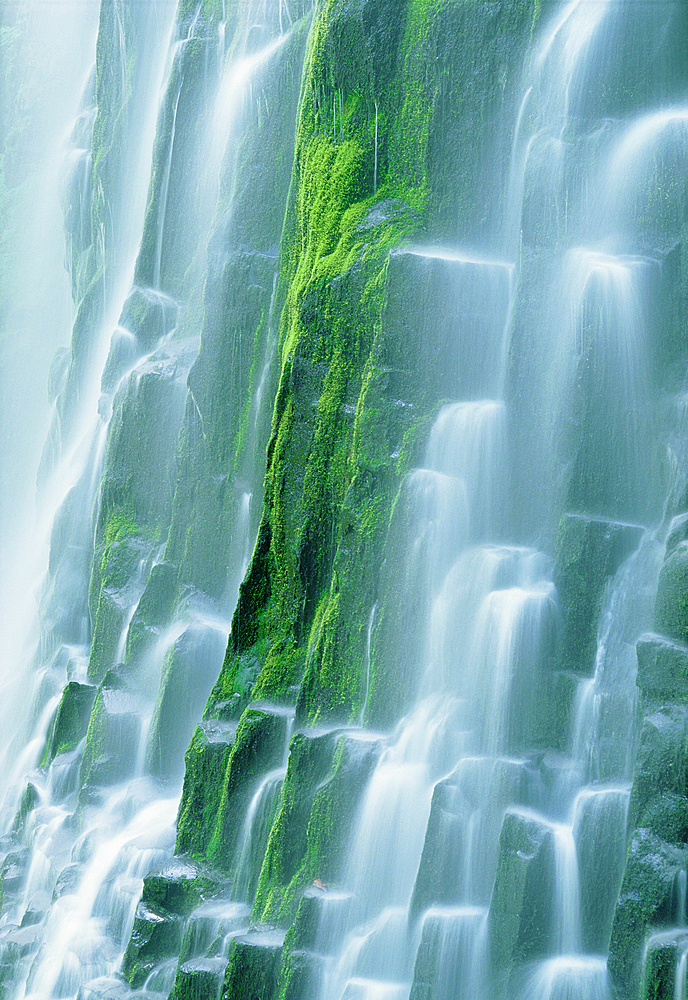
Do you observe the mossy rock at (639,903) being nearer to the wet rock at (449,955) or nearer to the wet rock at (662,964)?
the wet rock at (662,964)

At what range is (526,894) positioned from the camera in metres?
8.66

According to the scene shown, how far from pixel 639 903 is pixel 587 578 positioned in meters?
2.81

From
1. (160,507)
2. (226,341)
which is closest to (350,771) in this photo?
(226,341)

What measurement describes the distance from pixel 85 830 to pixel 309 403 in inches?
290

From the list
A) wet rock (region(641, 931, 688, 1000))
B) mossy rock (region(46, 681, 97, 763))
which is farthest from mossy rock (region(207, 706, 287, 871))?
mossy rock (region(46, 681, 97, 763))

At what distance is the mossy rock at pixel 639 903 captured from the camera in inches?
314

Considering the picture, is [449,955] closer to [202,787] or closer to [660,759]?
[660,759]

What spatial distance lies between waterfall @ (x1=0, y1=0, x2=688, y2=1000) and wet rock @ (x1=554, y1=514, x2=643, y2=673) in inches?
1.1

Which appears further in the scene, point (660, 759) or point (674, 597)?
point (674, 597)

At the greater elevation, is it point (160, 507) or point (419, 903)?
point (160, 507)

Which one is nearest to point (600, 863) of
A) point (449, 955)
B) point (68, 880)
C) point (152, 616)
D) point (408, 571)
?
point (449, 955)

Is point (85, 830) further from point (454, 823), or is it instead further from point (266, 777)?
point (454, 823)

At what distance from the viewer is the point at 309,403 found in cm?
1290

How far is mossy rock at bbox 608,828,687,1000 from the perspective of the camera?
26.2 feet
